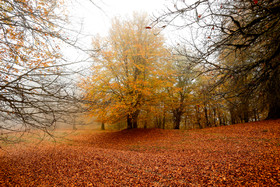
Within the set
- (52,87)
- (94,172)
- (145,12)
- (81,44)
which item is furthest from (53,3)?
(145,12)

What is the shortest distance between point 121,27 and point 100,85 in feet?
14.7

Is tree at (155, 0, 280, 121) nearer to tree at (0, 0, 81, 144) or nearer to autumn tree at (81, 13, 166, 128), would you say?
tree at (0, 0, 81, 144)

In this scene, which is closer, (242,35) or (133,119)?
(242,35)

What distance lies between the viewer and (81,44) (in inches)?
105

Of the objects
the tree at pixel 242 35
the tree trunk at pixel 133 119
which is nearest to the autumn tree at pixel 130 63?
the tree trunk at pixel 133 119

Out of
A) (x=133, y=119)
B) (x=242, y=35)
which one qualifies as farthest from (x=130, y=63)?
(x=242, y=35)

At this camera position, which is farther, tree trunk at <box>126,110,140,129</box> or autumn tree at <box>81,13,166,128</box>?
tree trunk at <box>126,110,140,129</box>

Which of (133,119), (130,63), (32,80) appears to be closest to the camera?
(32,80)

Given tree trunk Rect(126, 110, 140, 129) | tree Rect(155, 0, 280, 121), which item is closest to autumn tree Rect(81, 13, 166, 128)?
tree trunk Rect(126, 110, 140, 129)

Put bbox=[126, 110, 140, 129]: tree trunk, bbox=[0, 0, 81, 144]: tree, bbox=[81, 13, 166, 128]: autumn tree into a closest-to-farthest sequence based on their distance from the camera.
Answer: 1. bbox=[0, 0, 81, 144]: tree
2. bbox=[81, 13, 166, 128]: autumn tree
3. bbox=[126, 110, 140, 129]: tree trunk

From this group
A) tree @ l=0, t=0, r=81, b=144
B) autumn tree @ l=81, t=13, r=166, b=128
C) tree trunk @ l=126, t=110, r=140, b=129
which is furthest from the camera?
tree trunk @ l=126, t=110, r=140, b=129

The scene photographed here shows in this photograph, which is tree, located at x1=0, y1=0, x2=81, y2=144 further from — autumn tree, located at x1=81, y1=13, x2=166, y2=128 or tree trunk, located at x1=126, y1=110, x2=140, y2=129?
tree trunk, located at x1=126, y1=110, x2=140, y2=129

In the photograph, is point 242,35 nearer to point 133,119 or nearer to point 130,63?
point 130,63

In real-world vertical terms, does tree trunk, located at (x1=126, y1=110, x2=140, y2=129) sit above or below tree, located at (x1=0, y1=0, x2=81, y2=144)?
A: below
